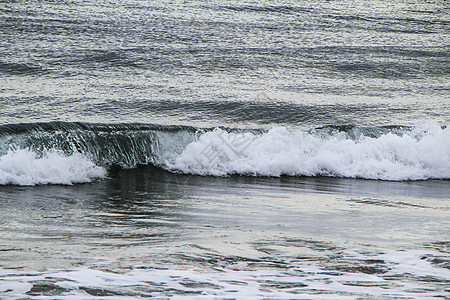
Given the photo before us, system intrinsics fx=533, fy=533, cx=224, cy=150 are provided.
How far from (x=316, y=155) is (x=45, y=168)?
16.7 ft

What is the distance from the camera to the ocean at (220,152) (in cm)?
420

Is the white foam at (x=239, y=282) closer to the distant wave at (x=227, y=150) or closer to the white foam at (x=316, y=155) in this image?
the distant wave at (x=227, y=150)

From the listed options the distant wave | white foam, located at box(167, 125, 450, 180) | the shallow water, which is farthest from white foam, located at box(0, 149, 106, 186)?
white foam, located at box(167, 125, 450, 180)

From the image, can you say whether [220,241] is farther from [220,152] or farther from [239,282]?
[220,152]

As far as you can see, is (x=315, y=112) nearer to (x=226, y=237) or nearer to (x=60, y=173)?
(x=60, y=173)

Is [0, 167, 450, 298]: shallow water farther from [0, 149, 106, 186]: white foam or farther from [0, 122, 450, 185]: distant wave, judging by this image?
[0, 122, 450, 185]: distant wave

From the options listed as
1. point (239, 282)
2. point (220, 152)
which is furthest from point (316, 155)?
point (239, 282)

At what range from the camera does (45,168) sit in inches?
334

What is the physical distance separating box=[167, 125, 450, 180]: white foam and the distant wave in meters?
0.02

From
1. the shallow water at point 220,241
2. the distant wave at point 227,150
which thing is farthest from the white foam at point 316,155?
the shallow water at point 220,241

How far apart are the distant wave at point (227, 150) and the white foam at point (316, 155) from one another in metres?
0.02

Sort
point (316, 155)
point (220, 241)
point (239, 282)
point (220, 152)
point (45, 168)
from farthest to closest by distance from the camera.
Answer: point (316, 155) → point (220, 152) → point (45, 168) → point (220, 241) → point (239, 282)

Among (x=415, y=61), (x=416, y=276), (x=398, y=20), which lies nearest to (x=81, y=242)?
(x=416, y=276)

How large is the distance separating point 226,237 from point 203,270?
1.13 metres
